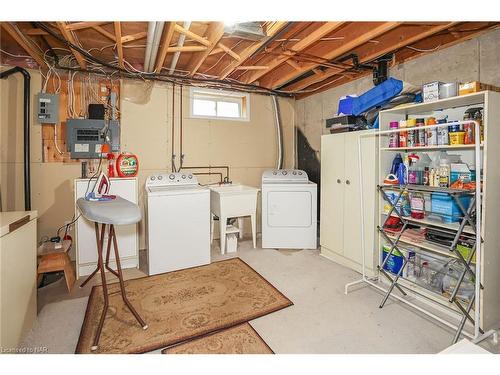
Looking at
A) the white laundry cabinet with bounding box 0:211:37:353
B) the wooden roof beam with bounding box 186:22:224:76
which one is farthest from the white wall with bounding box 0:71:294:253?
the white laundry cabinet with bounding box 0:211:37:353

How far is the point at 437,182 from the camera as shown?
204 centimetres

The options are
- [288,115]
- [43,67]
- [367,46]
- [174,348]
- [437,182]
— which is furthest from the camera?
[288,115]

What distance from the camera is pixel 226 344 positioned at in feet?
5.59

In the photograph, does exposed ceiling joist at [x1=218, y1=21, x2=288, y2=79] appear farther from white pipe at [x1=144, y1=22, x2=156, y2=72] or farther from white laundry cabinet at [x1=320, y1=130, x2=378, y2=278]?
white laundry cabinet at [x1=320, y1=130, x2=378, y2=278]

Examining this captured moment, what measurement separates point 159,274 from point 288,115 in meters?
3.31

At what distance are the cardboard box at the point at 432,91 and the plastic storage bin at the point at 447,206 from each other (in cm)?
80

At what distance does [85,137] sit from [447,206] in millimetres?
3809

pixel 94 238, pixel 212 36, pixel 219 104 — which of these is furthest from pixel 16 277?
pixel 219 104

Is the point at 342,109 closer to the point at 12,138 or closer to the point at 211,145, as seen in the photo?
the point at 211,145

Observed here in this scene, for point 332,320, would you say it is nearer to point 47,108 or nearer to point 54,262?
point 54,262

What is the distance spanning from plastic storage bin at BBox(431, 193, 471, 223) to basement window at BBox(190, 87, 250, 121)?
2.88 m

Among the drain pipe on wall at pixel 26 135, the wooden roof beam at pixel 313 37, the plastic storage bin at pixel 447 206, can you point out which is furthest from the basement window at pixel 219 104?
the plastic storage bin at pixel 447 206
